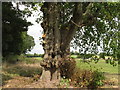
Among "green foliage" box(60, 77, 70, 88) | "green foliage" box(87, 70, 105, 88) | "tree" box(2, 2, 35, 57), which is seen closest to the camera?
"green foliage" box(60, 77, 70, 88)

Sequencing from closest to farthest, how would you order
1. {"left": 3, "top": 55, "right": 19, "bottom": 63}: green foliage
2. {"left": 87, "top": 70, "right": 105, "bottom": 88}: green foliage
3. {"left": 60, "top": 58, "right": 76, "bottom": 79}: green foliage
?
{"left": 87, "top": 70, "right": 105, "bottom": 88}: green foliage, {"left": 60, "top": 58, "right": 76, "bottom": 79}: green foliage, {"left": 3, "top": 55, "right": 19, "bottom": 63}: green foliage

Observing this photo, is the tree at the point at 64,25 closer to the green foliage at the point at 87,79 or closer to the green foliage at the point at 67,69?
the green foliage at the point at 67,69

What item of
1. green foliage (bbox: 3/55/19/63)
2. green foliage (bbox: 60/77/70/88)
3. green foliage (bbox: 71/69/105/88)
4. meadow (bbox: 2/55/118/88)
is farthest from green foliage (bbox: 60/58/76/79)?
green foliage (bbox: 3/55/19/63)

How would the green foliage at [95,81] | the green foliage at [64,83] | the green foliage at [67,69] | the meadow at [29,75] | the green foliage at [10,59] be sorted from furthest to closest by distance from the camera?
the green foliage at [10,59]
the green foliage at [67,69]
the meadow at [29,75]
the green foliage at [95,81]
the green foliage at [64,83]

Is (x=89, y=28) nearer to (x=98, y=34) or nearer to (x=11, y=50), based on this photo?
(x=98, y=34)

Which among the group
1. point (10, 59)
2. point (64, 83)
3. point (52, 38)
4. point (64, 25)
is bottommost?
point (64, 83)

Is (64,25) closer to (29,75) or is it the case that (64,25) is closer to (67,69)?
(67,69)

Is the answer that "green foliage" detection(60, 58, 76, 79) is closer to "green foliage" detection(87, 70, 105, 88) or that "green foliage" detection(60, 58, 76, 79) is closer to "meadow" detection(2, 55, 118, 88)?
"meadow" detection(2, 55, 118, 88)

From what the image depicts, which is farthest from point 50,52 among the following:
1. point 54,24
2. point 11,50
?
point 11,50

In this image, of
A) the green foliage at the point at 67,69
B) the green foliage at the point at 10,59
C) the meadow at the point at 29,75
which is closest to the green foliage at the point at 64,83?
the green foliage at the point at 67,69

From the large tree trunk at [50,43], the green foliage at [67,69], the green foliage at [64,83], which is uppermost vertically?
the large tree trunk at [50,43]

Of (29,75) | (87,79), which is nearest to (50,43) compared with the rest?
(87,79)

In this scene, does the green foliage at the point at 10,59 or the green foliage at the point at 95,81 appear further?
the green foliage at the point at 10,59

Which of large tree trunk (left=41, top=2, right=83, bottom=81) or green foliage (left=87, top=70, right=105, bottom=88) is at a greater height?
large tree trunk (left=41, top=2, right=83, bottom=81)
